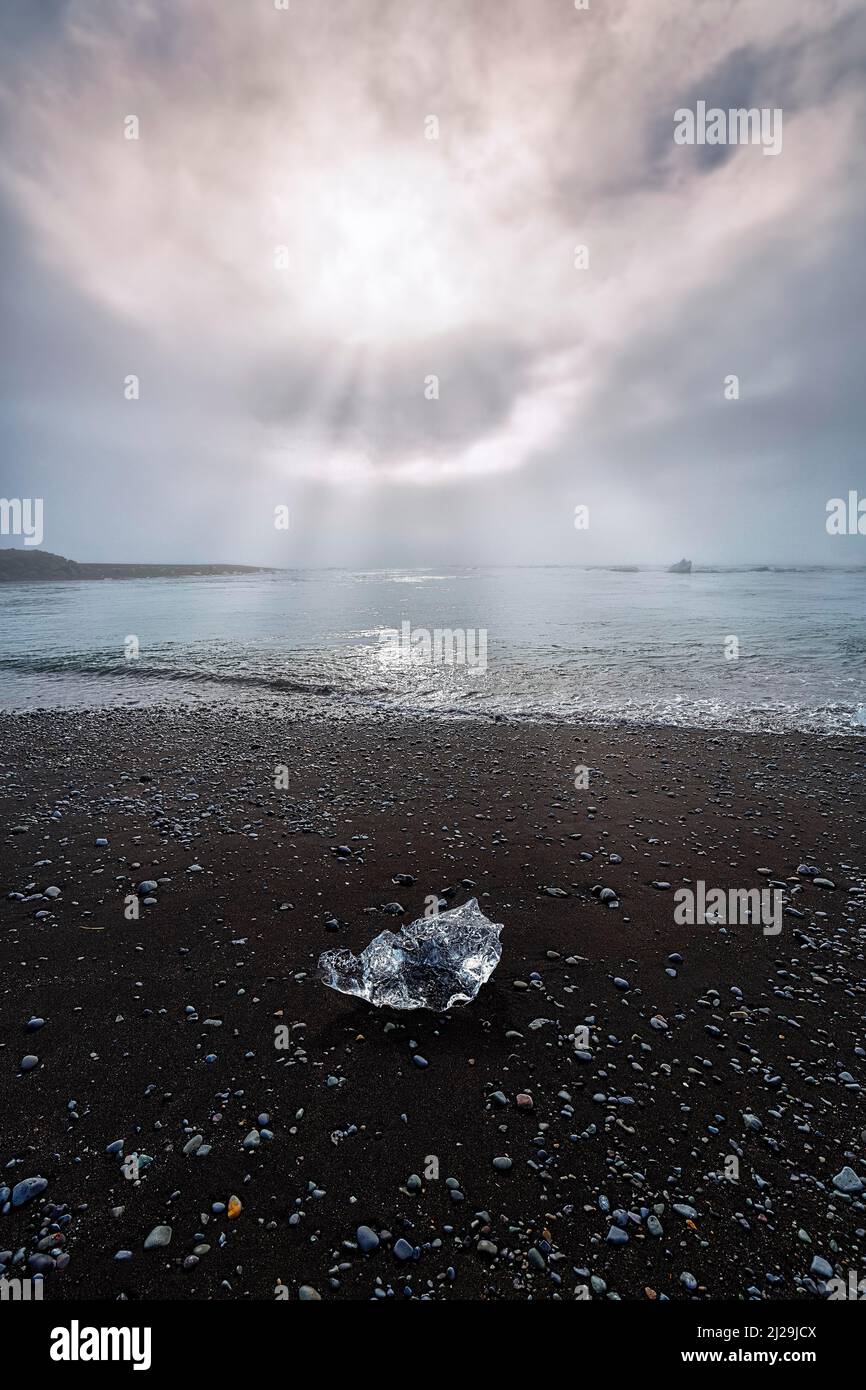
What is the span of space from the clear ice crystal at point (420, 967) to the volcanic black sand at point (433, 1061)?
211 mm

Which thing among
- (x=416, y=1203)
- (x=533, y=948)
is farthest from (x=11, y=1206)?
(x=533, y=948)

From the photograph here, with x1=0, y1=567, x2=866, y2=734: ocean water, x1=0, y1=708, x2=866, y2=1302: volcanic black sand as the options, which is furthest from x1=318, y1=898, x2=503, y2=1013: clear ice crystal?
x1=0, y1=567, x2=866, y2=734: ocean water

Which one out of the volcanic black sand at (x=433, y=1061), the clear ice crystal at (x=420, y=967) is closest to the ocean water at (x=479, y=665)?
the volcanic black sand at (x=433, y=1061)

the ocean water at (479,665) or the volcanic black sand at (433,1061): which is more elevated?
the ocean water at (479,665)

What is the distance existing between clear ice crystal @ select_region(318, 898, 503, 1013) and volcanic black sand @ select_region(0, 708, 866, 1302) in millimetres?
211

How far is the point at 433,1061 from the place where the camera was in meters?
5.16

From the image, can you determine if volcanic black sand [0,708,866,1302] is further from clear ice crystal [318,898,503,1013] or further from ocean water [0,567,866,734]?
ocean water [0,567,866,734]

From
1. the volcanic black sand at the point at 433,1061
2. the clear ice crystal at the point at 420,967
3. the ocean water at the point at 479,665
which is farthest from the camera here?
the ocean water at the point at 479,665

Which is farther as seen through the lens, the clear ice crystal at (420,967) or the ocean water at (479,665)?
the ocean water at (479,665)

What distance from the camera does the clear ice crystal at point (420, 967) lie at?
5852 mm

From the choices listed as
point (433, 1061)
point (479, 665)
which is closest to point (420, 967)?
point (433, 1061)

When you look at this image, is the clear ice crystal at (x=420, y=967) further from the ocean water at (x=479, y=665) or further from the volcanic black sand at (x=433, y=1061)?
the ocean water at (x=479, y=665)
